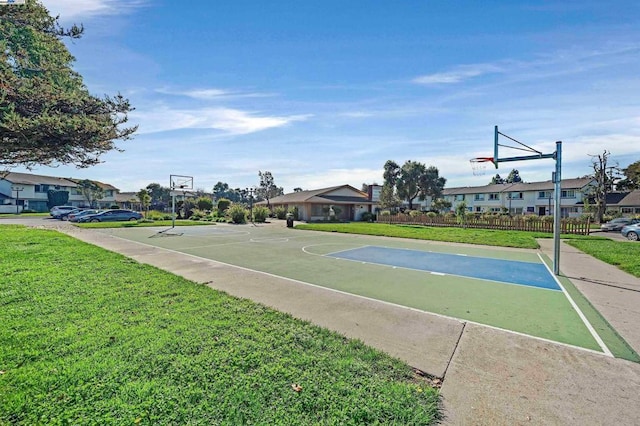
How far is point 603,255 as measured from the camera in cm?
1186

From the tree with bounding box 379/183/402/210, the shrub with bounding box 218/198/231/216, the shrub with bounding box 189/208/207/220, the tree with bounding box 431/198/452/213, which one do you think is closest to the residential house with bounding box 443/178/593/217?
the tree with bounding box 431/198/452/213

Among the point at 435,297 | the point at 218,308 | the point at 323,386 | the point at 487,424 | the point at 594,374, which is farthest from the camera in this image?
the point at 435,297

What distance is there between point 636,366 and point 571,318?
1.83m

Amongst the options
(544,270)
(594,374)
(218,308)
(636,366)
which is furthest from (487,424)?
(544,270)

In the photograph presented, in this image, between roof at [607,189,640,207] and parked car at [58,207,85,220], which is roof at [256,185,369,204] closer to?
parked car at [58,207,85,220]

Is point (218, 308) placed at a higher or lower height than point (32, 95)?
lower

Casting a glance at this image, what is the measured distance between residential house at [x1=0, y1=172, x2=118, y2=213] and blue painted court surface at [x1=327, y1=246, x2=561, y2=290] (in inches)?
2219

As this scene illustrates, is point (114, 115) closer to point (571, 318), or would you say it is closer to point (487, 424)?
point (487, 424)

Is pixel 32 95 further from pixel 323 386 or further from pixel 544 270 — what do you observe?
pixel 544 270

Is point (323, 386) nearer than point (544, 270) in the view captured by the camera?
Yes

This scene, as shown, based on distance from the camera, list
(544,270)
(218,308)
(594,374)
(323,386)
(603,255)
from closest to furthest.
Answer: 1. (323,386)
2. (594,374)
3. (218,308)
4. (544,270)
5. (603,255)

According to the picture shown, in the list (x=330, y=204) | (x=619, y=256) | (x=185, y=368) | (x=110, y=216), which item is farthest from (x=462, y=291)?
(x=110, y=216)

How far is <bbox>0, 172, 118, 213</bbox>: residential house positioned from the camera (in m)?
48.1

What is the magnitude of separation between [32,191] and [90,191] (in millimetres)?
8215
